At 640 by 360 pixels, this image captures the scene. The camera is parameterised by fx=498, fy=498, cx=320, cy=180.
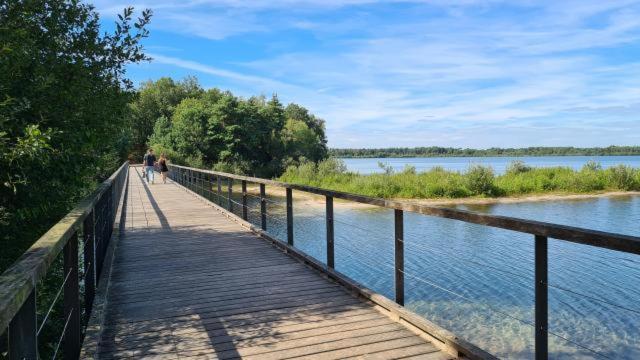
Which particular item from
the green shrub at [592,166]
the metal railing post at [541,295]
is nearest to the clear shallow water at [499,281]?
the metal railing post at [541,295]

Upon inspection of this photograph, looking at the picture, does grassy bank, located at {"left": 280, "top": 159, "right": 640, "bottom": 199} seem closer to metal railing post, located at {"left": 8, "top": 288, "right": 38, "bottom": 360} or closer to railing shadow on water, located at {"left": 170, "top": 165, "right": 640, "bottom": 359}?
railing shadow on water, located at {"left": 170, "top": 165, "right": 640, "bottom": 359}

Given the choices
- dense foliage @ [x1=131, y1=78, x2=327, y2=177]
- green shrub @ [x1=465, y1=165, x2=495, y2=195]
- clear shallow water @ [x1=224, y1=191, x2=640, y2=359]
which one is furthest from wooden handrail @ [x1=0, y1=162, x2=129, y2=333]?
dense foliage @ [x1=131, y1=78, x2=327, y2=177]

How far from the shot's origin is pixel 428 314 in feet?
30.3

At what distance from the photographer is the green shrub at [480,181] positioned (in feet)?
104

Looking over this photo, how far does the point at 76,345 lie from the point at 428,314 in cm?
705

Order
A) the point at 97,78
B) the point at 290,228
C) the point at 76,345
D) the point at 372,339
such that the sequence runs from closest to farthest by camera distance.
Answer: the point at 76,345 → the point at 372,339 → the point at 97,78 → the point at 290,228

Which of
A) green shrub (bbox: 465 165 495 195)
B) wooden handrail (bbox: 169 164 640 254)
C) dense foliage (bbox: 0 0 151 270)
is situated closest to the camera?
wooden handrail (bbox: 169 164 640 254)

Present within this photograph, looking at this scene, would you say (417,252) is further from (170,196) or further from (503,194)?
(503,194)

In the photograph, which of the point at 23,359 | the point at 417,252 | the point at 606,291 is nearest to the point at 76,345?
the point at 23,359

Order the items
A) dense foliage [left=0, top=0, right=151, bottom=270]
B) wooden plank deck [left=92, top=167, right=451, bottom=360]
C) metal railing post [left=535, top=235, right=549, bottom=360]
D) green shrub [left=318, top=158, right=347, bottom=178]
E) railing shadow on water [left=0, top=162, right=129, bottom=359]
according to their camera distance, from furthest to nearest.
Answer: green shrub [left=318, top=158, right=347, bottom=178], dense foliage [left=0, top=0, right=151, bottom=270], wooden plank deck [left=92, top=167, right=451, bottom=360], metal railing post [left=535, top=235, right=549, bottom=360], railing shadow on water [left=0, top=162, right=129, bottom=359]

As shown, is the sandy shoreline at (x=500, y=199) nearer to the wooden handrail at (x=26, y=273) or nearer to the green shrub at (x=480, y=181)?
the green shrub at (x=480, y=181)

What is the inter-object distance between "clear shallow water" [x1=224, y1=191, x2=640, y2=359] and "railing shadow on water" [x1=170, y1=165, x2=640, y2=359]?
0.03m

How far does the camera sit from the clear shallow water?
8.00m

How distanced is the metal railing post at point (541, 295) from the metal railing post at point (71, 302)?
291 centimetres
